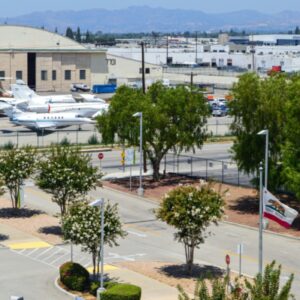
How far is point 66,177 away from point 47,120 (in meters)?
46.5

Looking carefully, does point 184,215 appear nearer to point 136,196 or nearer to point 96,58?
point 136,196

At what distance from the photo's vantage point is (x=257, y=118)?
4691 centimetres

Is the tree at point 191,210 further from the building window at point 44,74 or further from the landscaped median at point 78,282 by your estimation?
the building window at point 44,74

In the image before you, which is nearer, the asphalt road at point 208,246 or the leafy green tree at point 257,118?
the asphalt road at point 208,246

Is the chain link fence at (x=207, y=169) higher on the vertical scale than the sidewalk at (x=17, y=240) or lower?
lower

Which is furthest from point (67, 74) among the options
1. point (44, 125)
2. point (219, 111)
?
point (44, 125)

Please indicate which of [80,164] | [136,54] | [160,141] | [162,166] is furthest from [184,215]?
[136,54]

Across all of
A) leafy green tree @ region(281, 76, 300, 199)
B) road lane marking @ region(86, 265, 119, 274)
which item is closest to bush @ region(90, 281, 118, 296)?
road lane marking @ region(86, 265, 119, 274)

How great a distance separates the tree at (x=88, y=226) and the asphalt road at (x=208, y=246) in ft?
15.2

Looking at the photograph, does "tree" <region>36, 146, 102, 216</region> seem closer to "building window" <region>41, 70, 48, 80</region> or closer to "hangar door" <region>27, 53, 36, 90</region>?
"hangar door" <region>27, 53, 36, 90</region>

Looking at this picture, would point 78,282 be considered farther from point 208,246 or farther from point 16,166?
point 16,166

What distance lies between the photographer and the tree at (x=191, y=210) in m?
32.6

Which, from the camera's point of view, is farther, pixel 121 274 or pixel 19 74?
pixel 19 74

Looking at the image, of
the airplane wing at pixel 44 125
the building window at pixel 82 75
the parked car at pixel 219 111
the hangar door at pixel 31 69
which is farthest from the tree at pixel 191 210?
the building window at pixel 82 75
